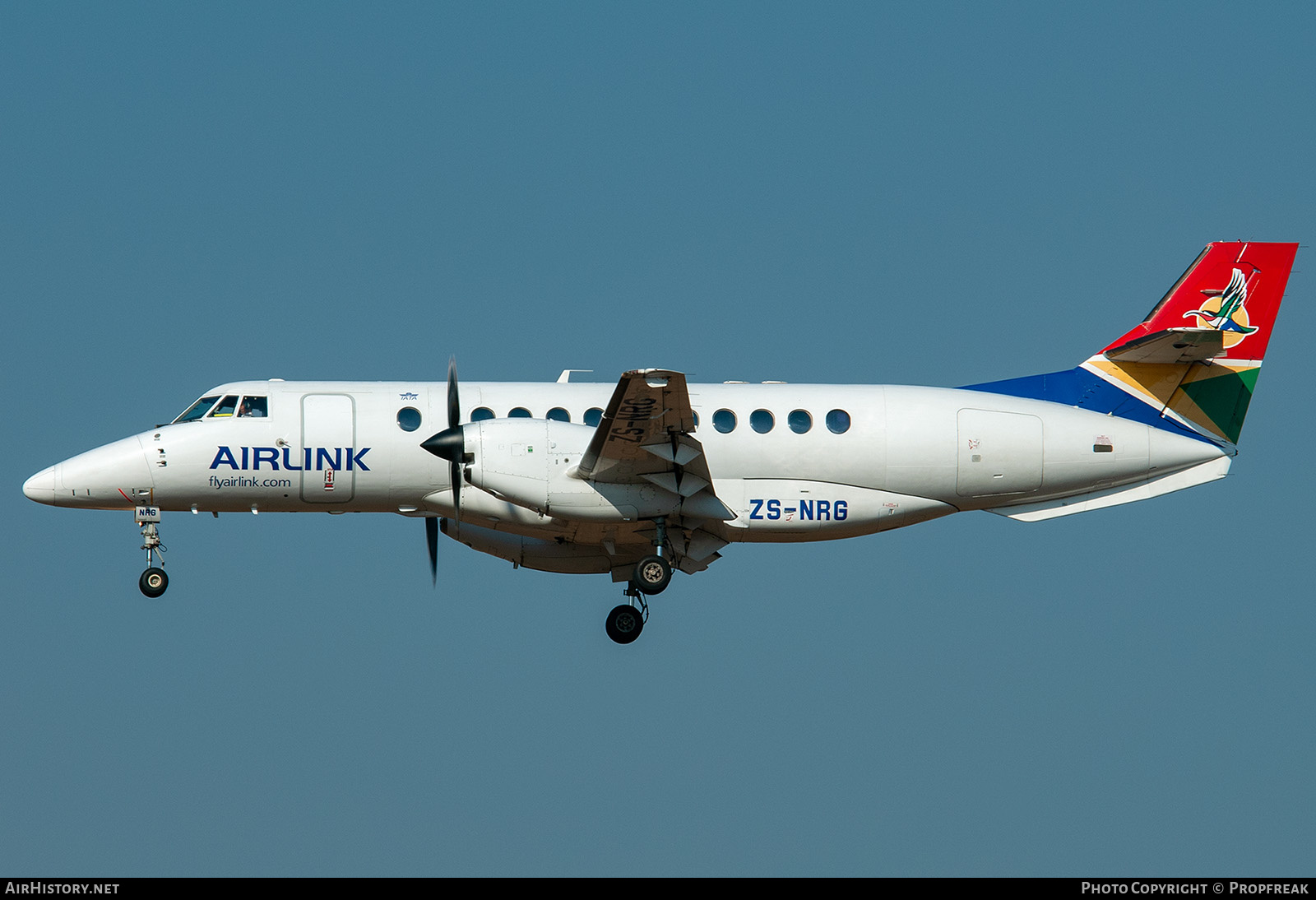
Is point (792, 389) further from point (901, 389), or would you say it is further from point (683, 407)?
point (683, 407)

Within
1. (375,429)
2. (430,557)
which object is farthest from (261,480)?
(430,557)

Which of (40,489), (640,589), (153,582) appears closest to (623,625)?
(640,589)

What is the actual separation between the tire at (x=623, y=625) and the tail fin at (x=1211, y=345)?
28.6ft

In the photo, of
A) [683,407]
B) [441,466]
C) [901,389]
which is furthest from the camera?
[901,389]

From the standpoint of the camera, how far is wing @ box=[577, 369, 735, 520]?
22.0 m

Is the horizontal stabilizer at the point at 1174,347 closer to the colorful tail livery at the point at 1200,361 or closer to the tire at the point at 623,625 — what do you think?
the colorful tail livery at the point at 1200,361

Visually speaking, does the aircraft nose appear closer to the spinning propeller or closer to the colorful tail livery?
the spinning propeller

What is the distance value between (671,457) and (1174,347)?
8.95m

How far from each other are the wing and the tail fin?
7.57m

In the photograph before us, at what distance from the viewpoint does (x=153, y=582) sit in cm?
2459

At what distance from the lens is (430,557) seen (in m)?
27.0

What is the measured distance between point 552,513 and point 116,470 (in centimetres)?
674

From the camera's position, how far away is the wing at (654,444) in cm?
2197

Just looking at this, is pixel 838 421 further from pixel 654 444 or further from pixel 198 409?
pixel 198 409
